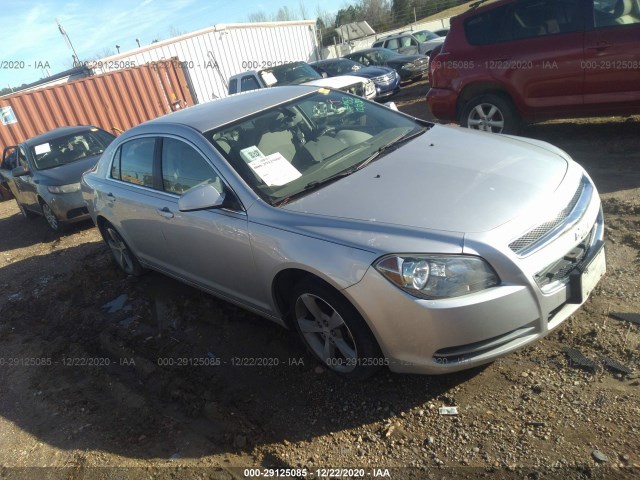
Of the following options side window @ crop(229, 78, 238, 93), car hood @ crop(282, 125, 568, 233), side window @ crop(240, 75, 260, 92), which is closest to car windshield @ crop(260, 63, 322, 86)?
side window @ crop(240, 75, 260, 92)

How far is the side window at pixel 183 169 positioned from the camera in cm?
341

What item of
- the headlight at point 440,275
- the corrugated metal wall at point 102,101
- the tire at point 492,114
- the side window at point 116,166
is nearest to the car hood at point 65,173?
the side window at point 116,166

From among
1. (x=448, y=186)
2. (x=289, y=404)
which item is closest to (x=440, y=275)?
→ (x=448, y=186)

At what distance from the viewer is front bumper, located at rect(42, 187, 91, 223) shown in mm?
7656

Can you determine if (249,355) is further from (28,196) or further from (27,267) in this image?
(28,196)

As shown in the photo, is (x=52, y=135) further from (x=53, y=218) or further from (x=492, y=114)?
(x=492, y=114)

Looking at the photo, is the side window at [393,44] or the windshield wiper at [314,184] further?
the side window at [393,44]

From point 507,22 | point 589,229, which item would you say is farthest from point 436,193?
point 507,22

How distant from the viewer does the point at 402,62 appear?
52.1 ft

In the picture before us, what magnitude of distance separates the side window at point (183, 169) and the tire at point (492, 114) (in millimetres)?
4377

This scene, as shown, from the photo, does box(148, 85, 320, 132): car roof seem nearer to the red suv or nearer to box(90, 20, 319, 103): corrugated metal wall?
the red suv

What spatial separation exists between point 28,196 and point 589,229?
359 inches

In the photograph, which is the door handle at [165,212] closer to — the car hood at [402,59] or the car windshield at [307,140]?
the car windshield at [307,140]

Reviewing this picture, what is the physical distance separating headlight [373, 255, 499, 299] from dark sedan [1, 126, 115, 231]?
668 centimetres
